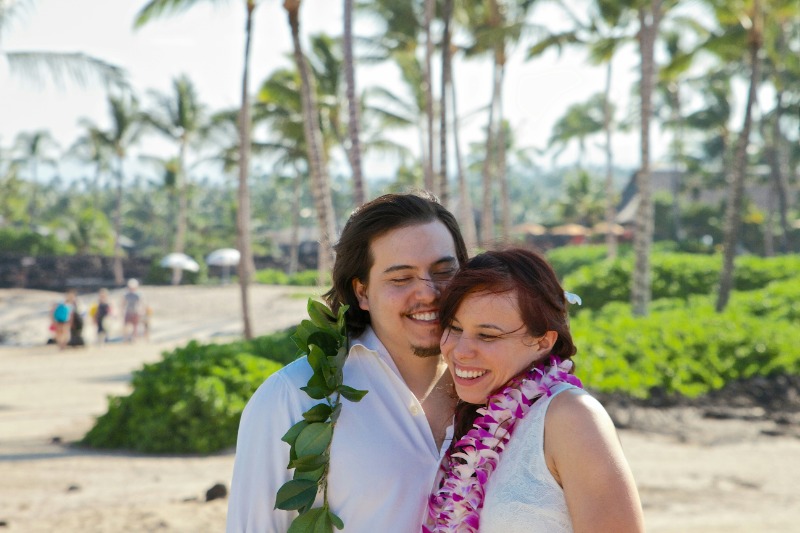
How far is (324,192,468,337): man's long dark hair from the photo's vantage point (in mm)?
2643

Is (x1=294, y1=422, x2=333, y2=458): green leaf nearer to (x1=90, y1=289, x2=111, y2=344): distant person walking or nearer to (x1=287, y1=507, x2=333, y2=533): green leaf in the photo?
(x1=287, y1=507, x2=333, y2=533): green leaf

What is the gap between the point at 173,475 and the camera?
7957 millimetres

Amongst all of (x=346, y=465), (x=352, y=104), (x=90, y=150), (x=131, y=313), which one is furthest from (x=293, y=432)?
(x=90, y=150)

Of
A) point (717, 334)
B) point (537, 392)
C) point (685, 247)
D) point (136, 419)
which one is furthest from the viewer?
point (685, 247)

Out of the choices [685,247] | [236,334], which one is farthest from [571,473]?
[685,247]

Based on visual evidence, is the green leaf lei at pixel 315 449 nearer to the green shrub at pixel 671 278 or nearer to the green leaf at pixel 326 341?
the green leaf at pixel 326 341

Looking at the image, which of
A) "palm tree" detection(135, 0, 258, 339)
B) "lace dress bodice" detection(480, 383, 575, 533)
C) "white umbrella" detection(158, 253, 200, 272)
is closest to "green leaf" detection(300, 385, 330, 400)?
"lace dress bodice" detection(480, 383, 575, 533)

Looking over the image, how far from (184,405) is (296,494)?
701cm

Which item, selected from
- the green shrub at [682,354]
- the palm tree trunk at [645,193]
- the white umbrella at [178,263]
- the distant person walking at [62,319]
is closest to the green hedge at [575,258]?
the white umbrella at [178,263]

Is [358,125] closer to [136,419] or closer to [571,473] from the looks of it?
[136,419]

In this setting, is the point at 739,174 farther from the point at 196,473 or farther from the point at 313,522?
the point at 313,522

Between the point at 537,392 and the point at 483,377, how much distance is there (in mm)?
172

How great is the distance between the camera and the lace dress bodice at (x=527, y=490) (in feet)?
6.48

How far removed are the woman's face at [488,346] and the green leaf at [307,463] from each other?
16.3 inches
